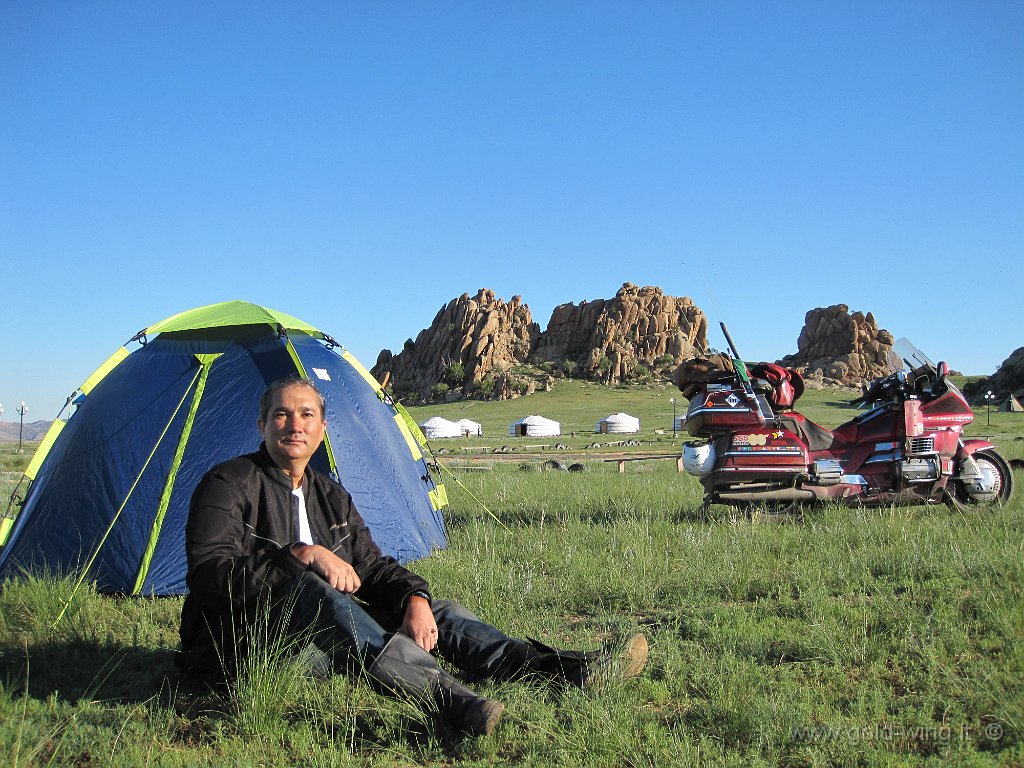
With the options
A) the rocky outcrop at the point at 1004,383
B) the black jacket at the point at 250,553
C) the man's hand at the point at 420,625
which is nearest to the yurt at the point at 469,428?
the rocky outcrop at the point at 1004,383

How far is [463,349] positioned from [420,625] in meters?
140

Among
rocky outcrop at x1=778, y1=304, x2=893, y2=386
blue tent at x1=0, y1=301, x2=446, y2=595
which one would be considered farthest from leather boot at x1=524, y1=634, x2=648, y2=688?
rocky outcrop at x1=778, y1=304, x2=893, y2=386

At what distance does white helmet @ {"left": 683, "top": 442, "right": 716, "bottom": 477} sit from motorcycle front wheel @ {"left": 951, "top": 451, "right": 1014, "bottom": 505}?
8.12ft

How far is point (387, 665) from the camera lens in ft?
10.7

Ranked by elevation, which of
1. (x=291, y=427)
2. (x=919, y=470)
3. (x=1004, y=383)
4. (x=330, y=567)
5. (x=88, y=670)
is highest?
(x=1004, y=383)

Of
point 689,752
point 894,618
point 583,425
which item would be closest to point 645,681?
point 689,752

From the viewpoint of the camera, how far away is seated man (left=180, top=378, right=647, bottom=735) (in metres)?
3.29

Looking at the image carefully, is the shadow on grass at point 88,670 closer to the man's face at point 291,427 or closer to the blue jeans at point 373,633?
the blue jeans at point 373,633

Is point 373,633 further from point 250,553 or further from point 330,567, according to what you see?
point 250,553

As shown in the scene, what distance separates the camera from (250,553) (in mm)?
3697

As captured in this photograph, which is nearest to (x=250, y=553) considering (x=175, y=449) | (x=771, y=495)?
(x=175, y=449)

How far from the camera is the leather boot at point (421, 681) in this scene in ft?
10.6

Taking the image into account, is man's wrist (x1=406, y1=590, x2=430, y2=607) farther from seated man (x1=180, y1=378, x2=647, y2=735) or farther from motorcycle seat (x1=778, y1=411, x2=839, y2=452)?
motorcycle seat (x1=778, y1=411, x2=839, y2=452)

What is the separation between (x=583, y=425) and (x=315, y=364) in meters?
63.6
